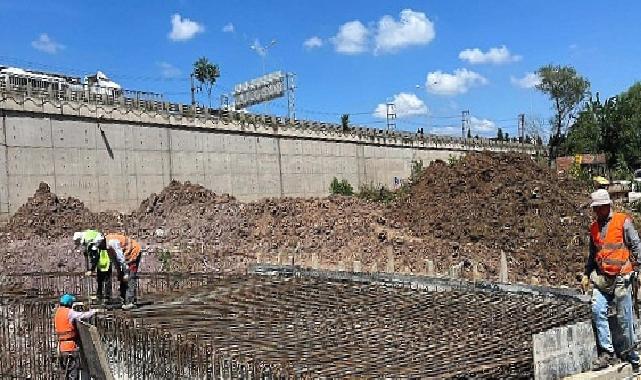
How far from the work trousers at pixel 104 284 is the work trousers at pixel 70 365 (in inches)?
65.3

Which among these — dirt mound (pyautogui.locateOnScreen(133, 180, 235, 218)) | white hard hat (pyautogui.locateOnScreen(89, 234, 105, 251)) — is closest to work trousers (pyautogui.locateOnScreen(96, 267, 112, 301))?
white hard hat (pyautogui.locateOnScreen(89, 234, 105, 251))

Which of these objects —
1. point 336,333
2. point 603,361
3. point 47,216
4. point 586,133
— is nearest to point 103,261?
point 336,333

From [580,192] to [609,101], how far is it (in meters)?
42.4

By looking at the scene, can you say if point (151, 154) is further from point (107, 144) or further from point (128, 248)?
point (128, 248)

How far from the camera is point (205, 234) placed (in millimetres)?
19547

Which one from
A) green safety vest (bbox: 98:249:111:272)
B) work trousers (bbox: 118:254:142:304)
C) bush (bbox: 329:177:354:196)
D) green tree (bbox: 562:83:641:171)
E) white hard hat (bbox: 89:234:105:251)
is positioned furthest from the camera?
green tree (bbox: 562:83:641:171)

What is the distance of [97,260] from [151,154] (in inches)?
732

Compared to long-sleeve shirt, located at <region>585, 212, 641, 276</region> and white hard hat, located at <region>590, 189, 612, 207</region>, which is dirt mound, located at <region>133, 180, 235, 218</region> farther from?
white hard hat, located at <region>590, 189, 612, 207</region>

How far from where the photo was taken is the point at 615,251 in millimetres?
5441

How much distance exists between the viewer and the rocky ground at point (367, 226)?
1545 cm

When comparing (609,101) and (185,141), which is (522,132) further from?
(185,141)

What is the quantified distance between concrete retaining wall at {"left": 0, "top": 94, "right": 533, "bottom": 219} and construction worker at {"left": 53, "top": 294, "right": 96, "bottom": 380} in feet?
49.4

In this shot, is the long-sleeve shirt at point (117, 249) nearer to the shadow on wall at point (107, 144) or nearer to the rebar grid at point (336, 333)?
the rebar grid at point (336, 333)

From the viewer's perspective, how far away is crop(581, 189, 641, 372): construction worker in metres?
5.43
